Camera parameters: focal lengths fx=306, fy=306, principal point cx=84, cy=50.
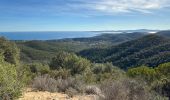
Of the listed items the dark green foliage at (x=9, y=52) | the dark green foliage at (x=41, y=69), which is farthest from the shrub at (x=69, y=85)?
the dark green foliage at (x=9, y=52)

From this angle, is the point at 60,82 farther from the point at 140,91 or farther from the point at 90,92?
the point at 140,91

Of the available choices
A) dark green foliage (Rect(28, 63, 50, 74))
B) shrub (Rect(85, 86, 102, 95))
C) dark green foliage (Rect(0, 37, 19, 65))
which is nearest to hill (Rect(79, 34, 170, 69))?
dark green foliage (Rect(28, 63, 50, 74))

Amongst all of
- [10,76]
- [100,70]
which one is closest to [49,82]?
[10,76]

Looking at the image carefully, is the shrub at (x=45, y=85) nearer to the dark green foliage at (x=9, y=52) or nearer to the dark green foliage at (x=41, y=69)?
the dark green foliage at (x=41, y=69)

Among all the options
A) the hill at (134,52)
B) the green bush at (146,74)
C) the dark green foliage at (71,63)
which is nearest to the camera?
the green bush at (146,74)

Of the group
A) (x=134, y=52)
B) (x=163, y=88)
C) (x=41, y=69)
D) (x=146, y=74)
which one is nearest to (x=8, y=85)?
(x=163, y=88)

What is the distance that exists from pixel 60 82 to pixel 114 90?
5.63 metres

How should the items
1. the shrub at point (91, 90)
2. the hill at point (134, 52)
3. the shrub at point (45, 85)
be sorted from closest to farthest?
the shrub at point (91, 90) → the shrub at point (45, 85) → the hill at point (134, 52)

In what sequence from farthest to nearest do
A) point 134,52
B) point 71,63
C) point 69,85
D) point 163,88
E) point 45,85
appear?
point 134,52 → point 71,63 → point 69,85 → point 45,85 → point 163,88

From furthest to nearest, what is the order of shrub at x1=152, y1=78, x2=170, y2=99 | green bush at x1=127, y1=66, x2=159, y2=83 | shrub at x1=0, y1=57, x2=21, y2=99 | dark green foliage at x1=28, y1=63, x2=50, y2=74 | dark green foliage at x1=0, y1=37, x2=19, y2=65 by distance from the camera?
dark green foliage at x1=0, y1=37, x2=19, y2=65, dark green foliage at x1=28, y1=63, x2=50, y2=74, green bush at x1=127, y1=66, x2=159, y2=83, shrub at x1=152, y1=78, x2=170, y2=99, shrub at x1=0, y1=57, x2=21, y2=99

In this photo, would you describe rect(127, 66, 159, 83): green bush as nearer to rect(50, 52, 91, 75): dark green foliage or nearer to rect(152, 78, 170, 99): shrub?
rect(50, 52, 91, 75): dark green foliage

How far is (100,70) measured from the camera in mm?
28016

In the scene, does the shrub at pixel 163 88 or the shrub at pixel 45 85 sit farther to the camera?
the shrub at pixel 45 85

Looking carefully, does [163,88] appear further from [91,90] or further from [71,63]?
[71,63]
